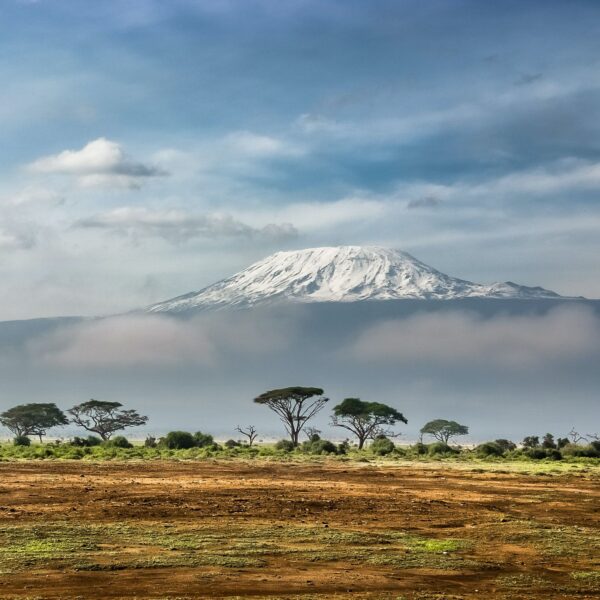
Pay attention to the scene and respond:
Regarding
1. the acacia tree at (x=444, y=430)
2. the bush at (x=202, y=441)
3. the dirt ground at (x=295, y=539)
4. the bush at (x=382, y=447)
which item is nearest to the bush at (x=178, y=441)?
the bush at (x=202, y=441)

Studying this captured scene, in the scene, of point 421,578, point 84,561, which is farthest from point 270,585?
point 84,561

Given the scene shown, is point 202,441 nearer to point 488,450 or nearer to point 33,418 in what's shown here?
point 488,450

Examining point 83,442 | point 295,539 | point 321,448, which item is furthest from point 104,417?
point 295,539

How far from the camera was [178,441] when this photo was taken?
86.1m

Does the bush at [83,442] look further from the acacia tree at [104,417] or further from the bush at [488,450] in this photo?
the bush at [488,450]

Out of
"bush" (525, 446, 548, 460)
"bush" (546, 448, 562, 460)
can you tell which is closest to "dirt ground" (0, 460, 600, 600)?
"bush" (525, 446, 548, 460)

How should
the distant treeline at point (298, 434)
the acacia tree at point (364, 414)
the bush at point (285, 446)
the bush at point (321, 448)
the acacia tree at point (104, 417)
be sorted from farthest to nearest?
the acacia tree at point (104, 417)
the acacia tree at point (364, 414)
the bush at point (285, 446)
the bush at point (321, 448)
the distant treeline at point (298, 434)

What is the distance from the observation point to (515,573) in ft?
64.1

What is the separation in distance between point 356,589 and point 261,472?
1208 inches

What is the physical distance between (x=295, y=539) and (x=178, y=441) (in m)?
64.2

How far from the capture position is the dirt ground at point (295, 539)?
1781 cm

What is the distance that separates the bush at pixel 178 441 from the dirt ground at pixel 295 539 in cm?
4500

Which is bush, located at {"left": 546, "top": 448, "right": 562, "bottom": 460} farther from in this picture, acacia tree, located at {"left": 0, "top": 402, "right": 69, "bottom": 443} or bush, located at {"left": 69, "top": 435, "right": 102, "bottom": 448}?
acacia tree, located at {"left": 0, "top": 402, "right": 69, "bottom": 443}

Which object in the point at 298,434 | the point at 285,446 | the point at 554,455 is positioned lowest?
the point at 554,455
